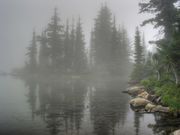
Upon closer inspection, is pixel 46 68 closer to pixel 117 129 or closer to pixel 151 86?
pixel 151 86

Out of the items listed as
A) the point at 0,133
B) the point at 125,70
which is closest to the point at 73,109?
the point at 0,133

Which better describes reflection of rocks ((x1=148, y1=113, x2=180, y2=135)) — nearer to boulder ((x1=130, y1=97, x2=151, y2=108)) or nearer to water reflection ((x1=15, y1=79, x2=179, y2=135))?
water reflection ((x1=15, y1=79, x2=179, y2=135))

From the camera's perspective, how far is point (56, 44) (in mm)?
67188

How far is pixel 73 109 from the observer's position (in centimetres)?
1966

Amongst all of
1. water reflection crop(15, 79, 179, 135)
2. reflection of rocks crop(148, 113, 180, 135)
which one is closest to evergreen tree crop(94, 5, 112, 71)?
water reflection crop(15, 79, 179, 135)

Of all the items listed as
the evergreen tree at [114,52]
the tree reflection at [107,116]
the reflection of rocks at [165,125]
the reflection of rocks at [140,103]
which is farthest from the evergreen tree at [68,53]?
the reflection of rocks at [165,125]

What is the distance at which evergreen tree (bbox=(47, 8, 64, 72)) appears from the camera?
66938 millimetres

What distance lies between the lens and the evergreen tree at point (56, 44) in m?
66.9

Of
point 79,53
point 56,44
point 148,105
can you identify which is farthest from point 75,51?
point 148,105

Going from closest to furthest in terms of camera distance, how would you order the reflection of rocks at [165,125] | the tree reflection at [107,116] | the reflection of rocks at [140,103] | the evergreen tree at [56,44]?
the reflection of rocks at [165,125]
the tree reflection at [107,116]
the reflection of rocks at [140,103]
the evergreen tree at [56,44]

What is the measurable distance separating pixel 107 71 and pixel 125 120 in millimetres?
51164

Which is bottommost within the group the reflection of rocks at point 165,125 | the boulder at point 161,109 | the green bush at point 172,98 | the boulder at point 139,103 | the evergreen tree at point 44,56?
the reflection of rocks at point 165,125

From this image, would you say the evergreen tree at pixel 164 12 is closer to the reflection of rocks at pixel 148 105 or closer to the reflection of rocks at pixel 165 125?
the reflection of rocks at pixel 148 105

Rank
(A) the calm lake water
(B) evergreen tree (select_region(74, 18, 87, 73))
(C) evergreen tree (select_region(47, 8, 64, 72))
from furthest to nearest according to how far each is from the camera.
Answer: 1. (C) evergreen tree (select_region(47, 8, 64, 72))
2. (B) evergreen tree (select_region(74, 18, 87, 73))
3. (A) the calm lake water
